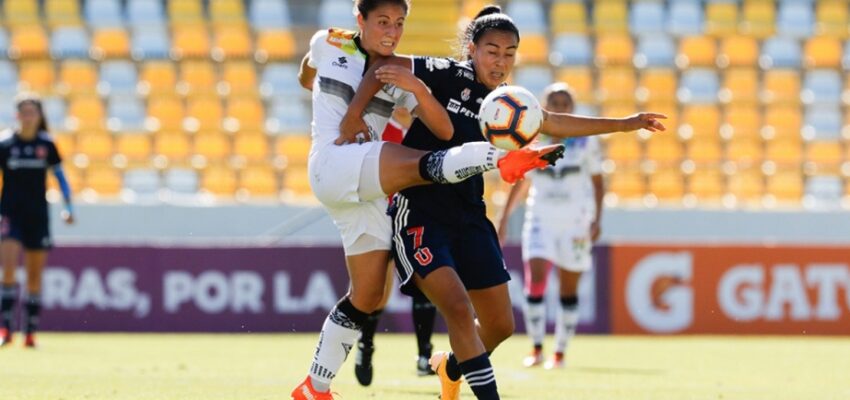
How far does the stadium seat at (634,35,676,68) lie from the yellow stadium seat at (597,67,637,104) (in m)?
0.25

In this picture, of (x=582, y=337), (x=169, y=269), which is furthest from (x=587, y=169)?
(x=169, y=269)

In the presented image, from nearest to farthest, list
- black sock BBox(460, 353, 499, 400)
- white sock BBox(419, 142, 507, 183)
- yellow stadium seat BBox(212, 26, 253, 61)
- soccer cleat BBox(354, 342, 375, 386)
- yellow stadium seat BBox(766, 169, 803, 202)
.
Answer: white sock BBox(419, 142, 507, 183) < black sock BBox(460, 353, 499, 400) < soccer cleat BBox(354, 342, 375, 386) < yellow stadium seat BBox(766, 169, 803, 202) < yellow stadium seat BBox(212, 26, 253, 61)

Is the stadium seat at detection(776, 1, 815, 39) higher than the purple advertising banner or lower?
higher

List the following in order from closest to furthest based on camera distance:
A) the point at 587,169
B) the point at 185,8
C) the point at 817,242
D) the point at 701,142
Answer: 1. the point at 587,169
2. the point at 817,242
3. the point at 701,142
4. the point at 185,8

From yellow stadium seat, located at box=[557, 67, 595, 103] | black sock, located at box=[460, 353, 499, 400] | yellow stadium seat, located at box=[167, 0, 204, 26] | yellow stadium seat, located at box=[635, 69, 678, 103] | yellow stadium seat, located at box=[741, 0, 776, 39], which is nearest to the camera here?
black sock, located at box=[460, 353, 499, 400]

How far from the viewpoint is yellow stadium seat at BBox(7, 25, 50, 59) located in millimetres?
21234

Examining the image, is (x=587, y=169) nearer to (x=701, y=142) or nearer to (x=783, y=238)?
(x=783, y=238)

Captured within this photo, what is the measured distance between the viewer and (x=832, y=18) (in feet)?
72.0

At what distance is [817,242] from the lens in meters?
17.4

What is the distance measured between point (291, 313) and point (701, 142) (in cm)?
707

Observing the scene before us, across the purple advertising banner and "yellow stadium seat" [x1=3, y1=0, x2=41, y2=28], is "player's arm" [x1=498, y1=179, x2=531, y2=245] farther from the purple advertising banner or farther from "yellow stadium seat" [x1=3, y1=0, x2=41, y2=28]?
"yellow stadium seat" [x1=3, y1=0, x2=41, y2=28]

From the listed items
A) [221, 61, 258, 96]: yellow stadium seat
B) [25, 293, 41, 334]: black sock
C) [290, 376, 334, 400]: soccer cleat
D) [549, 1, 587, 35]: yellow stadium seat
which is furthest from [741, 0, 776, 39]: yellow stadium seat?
[290, 376, 334, 400]: soccer cleat

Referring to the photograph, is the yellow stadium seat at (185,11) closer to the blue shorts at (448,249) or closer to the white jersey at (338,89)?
the white jersey at (338,89)

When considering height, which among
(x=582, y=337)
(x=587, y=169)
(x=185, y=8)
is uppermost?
(x=185, y=8)
